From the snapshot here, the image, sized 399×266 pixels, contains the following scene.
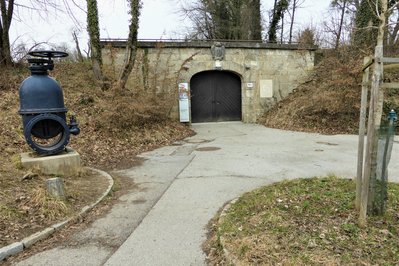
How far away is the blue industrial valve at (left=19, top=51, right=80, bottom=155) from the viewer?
591cm

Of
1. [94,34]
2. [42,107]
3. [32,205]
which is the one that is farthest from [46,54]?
[94,34]

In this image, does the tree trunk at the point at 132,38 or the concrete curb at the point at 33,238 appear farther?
the tree trunk at the point at 132,38

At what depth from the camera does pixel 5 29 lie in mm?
12461

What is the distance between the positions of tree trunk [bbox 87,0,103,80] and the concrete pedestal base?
6.71 metres

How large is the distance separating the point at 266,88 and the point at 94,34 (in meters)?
8.75

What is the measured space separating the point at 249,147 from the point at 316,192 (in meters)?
5.11

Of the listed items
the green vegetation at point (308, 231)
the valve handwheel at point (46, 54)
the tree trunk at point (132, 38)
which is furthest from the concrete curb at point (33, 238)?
the tree trunk at point (132, 38)

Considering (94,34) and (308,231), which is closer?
(308,231)

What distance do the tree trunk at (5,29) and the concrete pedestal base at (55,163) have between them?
829 cm

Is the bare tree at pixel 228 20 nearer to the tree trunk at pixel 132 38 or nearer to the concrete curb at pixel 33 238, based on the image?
the tree trunk at pixel 132 38

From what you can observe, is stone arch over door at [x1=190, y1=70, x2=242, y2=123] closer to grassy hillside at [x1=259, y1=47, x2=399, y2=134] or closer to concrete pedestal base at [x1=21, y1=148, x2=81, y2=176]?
grassy hillside at [x1=259, y1=47, x2=399, y2=134]

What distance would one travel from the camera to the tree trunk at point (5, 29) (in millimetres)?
12461

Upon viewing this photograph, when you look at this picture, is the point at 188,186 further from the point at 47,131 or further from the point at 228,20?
the point at 228,20

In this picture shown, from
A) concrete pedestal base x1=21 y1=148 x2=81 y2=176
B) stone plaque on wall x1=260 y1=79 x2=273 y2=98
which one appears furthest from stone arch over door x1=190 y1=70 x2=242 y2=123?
concrete pedestal base x1=21 y1=148 x2=81 y2=176
